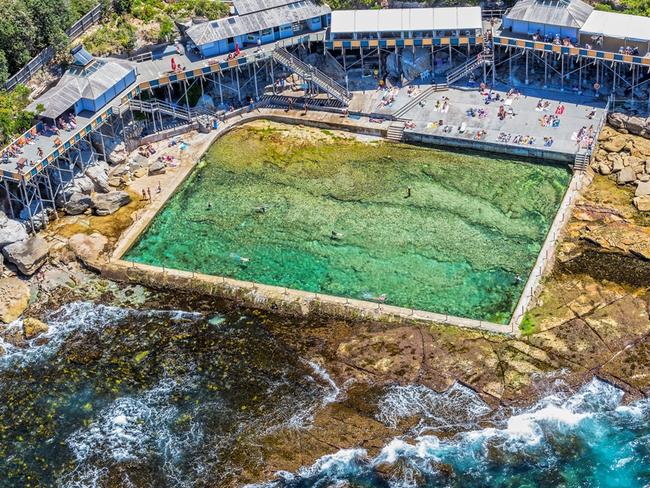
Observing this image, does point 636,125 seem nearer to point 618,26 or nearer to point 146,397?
point 618,26

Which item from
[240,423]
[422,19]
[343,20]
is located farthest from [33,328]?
[422,19]

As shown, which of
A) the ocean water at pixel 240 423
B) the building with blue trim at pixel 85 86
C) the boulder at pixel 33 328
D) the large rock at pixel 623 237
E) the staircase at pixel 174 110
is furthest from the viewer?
the staircase at pixel 174 110

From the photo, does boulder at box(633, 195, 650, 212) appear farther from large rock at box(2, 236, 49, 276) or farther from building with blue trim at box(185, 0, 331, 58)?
large rock at box(2, 236, 49, 276)

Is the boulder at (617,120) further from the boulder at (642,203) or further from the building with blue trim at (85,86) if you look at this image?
the building with blue trim at (85,86)

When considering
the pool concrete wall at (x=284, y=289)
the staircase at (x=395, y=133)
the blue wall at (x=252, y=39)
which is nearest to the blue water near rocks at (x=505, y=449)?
the pool concrete wall at (x=284, y=289)

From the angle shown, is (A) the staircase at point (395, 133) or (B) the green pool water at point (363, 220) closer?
(B) the green pool water at point (363, 220)

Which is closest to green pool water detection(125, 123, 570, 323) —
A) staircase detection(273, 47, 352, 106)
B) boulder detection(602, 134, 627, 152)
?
staircase detection(273, 47, 352, 106)

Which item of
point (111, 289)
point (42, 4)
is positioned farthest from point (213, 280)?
point (42, 4)
